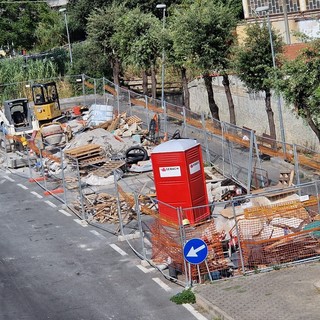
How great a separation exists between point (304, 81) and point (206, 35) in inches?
503

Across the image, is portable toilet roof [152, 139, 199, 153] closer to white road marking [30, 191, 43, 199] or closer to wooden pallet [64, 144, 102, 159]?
white road marking [30, 191, 43, 199]

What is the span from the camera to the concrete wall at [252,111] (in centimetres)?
3662

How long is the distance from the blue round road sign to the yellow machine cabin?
27505mm

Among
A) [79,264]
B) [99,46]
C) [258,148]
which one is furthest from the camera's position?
[99,46]

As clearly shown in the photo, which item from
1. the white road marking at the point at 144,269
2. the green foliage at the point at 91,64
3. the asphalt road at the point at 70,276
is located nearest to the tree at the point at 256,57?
the asphalt road at the point at 70,276

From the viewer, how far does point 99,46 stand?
56.6 meters

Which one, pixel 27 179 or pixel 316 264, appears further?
pixel 27 179

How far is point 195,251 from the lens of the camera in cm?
1702

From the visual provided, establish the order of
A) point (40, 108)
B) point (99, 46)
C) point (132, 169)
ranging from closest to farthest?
point (132, 169) < point (40, 108) < point (99, 46)

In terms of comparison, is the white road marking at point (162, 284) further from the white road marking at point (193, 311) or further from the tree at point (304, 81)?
the tree at point (304, 81)

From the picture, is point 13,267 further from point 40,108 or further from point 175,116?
point 40,108

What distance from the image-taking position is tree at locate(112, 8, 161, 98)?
162 feet

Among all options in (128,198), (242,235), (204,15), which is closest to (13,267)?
(128,198)

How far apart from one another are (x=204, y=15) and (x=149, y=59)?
11.3 metres
